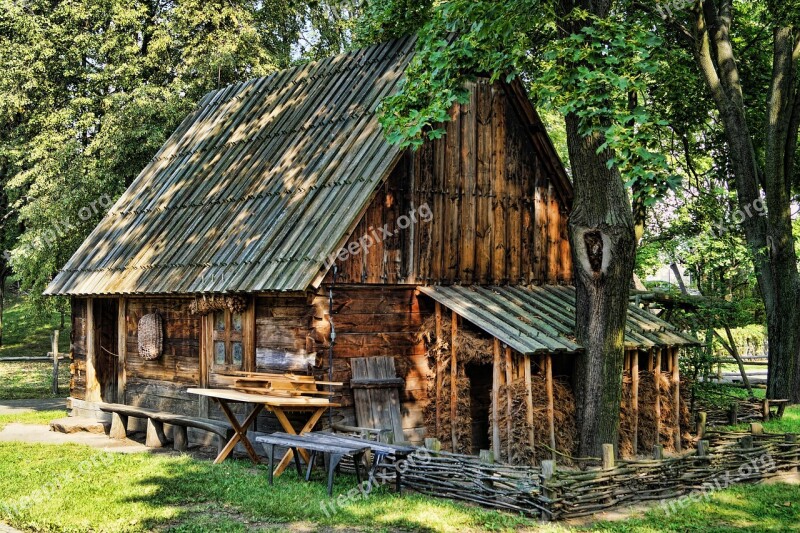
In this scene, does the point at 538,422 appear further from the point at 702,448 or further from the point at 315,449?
the point at 315,449

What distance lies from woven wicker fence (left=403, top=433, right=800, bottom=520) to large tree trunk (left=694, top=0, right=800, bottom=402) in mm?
8197

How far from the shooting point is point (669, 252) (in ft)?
73.6

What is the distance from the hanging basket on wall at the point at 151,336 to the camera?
17531 millimetres

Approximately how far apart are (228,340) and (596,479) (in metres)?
7.46

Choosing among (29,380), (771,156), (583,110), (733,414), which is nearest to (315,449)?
(583,110)

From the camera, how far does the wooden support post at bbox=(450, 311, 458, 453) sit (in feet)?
48.1

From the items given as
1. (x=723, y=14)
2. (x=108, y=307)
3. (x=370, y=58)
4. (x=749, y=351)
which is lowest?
(x=749, y=351)

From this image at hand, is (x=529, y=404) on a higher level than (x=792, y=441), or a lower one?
higher

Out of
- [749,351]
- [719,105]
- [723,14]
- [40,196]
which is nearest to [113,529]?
[719,105]

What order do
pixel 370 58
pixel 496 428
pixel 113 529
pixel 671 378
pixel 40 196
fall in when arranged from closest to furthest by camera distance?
pixel 113 529 < pixel 496 428 < pixel 671 378 < pixel 370 58 < pixel 40 196

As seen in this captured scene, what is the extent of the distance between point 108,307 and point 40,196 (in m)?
9.04

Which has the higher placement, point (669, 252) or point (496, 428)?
point (669, 252)

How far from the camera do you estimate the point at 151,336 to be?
17562mm

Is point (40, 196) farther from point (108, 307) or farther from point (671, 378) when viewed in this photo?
point (671, 378)
